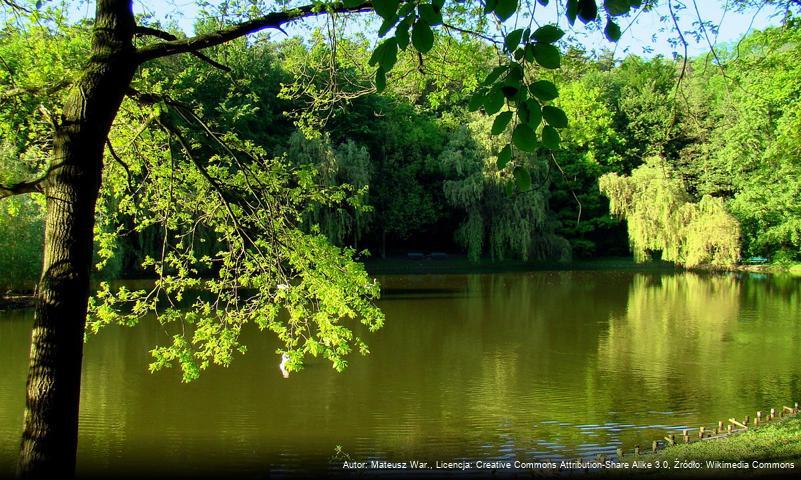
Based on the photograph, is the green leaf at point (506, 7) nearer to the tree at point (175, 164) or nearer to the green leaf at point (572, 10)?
the tree at point (175, 164)

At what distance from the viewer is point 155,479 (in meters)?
7.29

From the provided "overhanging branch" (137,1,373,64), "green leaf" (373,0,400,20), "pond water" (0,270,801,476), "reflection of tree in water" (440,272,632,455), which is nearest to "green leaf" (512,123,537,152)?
"green leaf" (373,0,400,20)

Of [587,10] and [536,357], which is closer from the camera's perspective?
[587,10]

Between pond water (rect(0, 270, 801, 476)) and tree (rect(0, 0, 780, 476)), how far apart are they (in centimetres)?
387

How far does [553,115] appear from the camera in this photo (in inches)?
57.1

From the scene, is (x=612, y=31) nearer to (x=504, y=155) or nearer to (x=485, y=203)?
(x=504, y=155)

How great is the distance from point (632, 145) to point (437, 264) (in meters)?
11.6

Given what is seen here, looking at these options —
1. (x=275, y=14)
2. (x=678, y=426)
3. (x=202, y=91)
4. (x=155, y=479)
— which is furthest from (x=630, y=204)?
(x=275, y=14)

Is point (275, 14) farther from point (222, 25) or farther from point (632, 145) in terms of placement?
point (632, 145)

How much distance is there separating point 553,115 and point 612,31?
329 mm

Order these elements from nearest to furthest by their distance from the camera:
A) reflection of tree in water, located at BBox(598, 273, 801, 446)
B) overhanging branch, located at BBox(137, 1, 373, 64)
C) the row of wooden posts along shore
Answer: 1. overhanging branch, located at BBox(137, 1, 373, 64)
2. the row of wooden posts along shore
3. reflection of tree in water, located at BBox(598, 273, 801, 446)

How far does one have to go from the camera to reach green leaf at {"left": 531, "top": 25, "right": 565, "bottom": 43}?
140cm

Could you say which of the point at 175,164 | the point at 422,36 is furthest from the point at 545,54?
the point at 175,164

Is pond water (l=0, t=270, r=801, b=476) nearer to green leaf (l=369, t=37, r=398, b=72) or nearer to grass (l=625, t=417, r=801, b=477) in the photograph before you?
grass (l=625, t=417, r=801, b=477)
